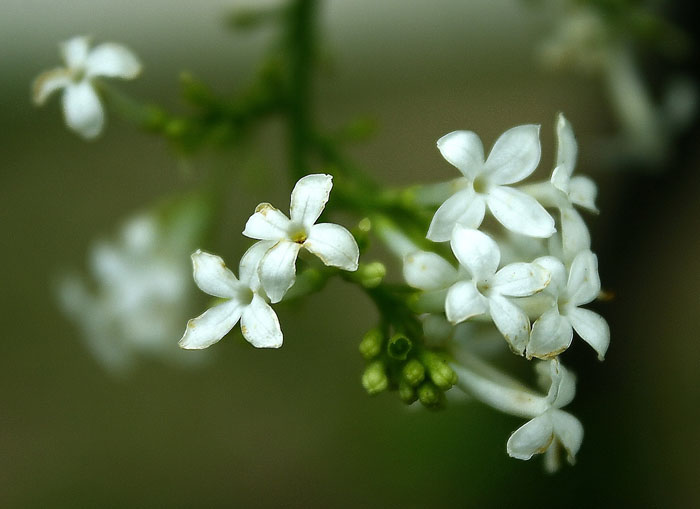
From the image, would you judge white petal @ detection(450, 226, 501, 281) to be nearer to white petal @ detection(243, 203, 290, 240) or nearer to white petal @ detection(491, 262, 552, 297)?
white petal @ detection(491, 262, 552, 297)

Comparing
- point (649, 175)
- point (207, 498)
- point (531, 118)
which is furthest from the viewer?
point (531, 118)

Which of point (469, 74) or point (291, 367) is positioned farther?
point (469, 74)

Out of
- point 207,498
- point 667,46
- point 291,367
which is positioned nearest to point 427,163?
point 291,367

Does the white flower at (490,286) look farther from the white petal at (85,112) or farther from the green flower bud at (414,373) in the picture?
the white petal at (85,112)

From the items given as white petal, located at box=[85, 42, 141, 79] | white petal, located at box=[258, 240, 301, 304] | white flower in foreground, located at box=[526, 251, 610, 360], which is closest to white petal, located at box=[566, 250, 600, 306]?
white flower in foreground, located at box=[526, 251, 610, 360]

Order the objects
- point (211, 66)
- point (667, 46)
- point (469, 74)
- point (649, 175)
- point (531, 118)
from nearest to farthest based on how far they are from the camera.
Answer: point (667, 46)
point (649, 175)
point (531, 118)
point (469, 74)
point (211, 66)

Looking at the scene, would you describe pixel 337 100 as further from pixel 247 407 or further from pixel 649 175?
pixel 649 175
